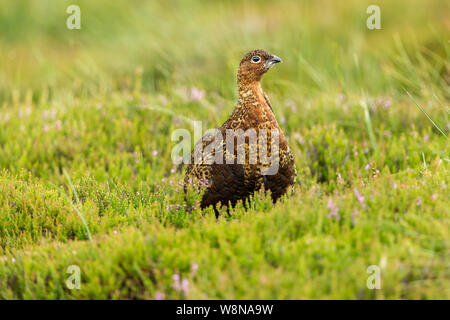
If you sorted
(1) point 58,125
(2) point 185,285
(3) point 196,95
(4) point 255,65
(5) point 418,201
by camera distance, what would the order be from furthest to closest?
(3) point 196,95, (1) point 58,125, (4) point 255,65, (5) point 418,201, (2) point 185,285

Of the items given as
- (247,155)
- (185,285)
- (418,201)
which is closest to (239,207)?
(247,155)

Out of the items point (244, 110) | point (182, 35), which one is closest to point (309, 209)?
point (244, 110)

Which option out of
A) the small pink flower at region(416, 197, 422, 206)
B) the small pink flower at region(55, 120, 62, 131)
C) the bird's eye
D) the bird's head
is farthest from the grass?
the bird's eye

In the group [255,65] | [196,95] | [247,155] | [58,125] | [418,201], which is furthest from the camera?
[196,95]

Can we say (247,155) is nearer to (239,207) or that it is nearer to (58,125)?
(239,207)

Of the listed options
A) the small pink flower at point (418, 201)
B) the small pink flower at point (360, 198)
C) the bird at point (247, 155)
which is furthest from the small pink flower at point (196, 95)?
the small pink flower at point (418, 201)

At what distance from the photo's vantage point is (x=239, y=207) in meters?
4.04

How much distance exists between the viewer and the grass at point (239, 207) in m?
3.07

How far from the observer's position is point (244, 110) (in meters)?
4.13

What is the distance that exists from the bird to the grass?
0.54ft

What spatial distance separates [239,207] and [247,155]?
413 millimetres

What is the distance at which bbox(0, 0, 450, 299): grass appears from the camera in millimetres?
3074

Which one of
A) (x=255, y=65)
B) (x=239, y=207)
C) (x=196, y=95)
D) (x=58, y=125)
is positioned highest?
(x=196, y=95)

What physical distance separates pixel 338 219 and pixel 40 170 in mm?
3460
